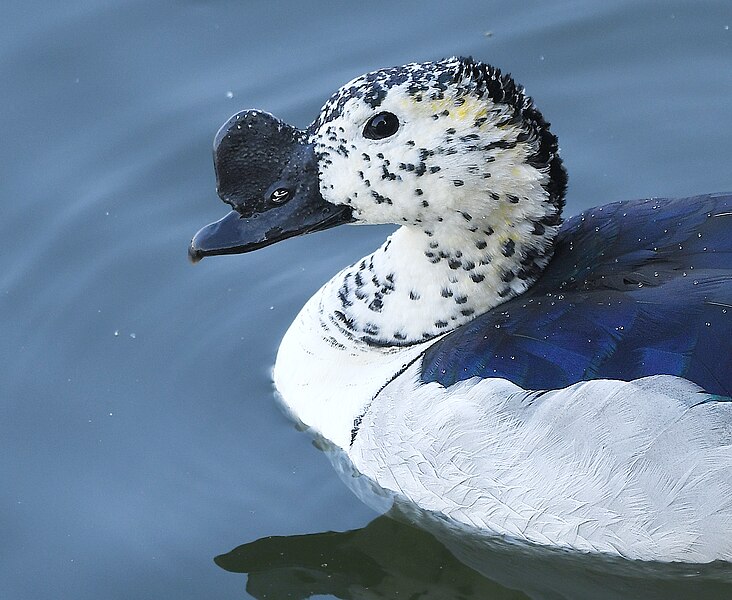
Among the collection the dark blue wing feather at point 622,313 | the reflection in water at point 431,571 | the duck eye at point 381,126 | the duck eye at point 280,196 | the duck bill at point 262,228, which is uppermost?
the duck eye at point 381,126

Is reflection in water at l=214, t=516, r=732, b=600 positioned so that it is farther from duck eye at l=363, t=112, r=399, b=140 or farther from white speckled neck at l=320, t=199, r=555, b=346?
duck eye at l=363, t=112, r=399, b=140

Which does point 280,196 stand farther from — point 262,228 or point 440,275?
point 440,275

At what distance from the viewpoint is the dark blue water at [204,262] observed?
5.93m

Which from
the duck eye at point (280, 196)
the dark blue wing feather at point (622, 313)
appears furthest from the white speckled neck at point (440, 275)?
the duck eye at point (280, 196)

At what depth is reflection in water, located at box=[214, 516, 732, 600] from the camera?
5633 mm

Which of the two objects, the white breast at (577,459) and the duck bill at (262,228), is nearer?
the white breast at (577,459)

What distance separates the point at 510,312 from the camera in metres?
5.47

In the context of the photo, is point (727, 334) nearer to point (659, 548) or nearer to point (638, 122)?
point (659, 548)

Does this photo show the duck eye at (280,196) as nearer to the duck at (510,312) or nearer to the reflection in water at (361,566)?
the duck at (510,312)

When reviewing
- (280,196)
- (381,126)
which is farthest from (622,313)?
(280,196)

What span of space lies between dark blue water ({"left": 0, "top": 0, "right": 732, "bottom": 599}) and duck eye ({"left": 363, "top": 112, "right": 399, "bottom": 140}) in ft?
5.56

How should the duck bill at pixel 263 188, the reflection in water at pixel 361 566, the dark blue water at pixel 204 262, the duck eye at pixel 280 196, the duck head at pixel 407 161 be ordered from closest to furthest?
1. the duck head at pixel 407 161
2. the duck bill at pixel 263 188
3. the duck eye at pixel 280 196
4. the reflection in water at pixel 361 566
5. the dark blue water at pixel 204 262

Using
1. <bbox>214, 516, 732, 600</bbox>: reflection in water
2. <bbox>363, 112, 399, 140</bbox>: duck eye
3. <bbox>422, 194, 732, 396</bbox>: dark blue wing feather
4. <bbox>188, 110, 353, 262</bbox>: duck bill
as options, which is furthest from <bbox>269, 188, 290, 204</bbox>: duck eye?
<bbox>214, 516, 732, 600</bbox>: reflection in water

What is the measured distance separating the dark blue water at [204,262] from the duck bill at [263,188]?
1150 millimetres
